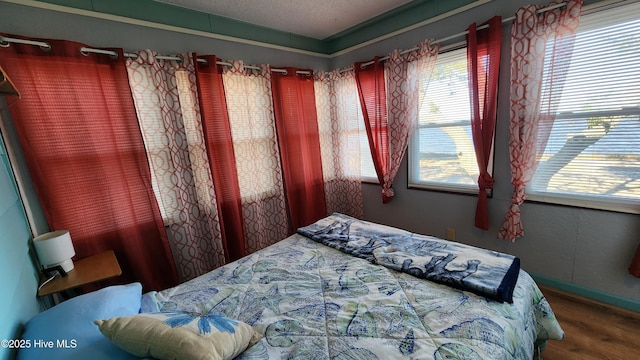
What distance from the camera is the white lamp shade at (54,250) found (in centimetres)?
141

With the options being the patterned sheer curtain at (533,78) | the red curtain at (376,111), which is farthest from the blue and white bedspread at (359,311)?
the red curtain at (376,111)

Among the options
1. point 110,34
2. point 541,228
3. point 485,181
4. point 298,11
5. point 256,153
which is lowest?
point 541,228

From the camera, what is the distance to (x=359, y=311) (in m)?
1.11

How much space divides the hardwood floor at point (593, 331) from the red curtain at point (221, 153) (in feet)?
7.98

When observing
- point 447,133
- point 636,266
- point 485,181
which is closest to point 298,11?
point 447,133

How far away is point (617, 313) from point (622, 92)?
1489mm

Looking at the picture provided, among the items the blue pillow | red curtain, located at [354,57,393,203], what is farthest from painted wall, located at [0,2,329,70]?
the blue pillow

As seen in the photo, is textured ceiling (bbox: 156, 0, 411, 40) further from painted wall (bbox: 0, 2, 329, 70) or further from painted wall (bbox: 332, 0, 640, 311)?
painted wall (bbox: 332, 0, 640, 311)

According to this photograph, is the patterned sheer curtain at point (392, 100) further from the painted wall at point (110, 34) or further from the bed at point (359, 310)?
the bed at point (359, 310)

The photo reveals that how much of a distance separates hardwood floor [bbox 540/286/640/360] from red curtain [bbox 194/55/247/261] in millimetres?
2432

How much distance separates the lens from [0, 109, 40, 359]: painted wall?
94 centimetres

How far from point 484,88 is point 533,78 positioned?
305 mm

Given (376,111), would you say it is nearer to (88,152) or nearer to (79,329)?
(88,152)

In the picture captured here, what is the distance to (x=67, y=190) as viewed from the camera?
1654mm
